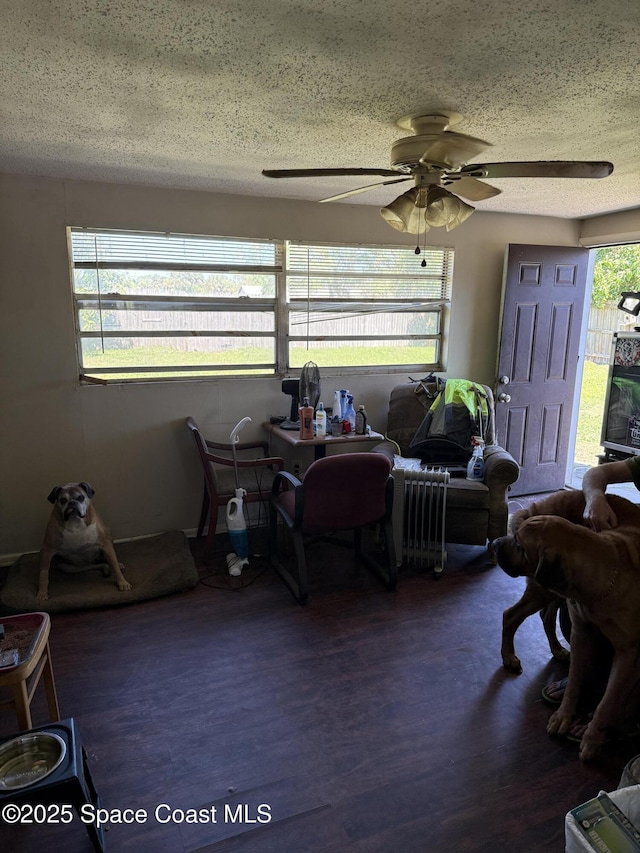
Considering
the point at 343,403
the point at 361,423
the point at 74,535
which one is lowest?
the point at 74,535

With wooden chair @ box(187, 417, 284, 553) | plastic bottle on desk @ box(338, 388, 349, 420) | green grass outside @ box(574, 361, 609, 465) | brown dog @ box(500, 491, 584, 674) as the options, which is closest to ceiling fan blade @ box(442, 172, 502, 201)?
brown dog @ box(500, 491, 584, 674)

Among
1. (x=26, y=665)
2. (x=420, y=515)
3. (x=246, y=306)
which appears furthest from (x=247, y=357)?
(x=26, y=665)

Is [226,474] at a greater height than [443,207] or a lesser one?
lesser

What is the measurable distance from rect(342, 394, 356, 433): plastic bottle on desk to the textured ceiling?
1582mm

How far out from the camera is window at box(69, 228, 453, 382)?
138 inches

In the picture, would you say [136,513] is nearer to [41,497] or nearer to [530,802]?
[41,497]

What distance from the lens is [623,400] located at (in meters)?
4.01

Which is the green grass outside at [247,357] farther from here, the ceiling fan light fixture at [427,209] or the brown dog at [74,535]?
the ceiling fan light fixture at [427,209]

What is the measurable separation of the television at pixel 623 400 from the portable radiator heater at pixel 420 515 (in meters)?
1.59

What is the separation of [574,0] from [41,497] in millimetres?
3602

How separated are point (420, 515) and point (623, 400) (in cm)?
192

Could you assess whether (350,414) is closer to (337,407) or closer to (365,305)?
(337,407)

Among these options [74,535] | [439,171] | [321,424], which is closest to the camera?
[439,171]

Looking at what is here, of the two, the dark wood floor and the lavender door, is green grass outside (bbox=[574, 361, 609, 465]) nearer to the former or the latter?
the lavender door
